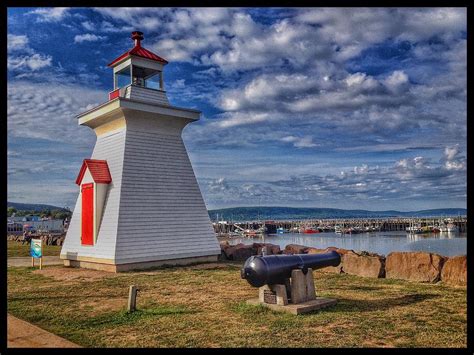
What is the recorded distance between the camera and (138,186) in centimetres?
1722

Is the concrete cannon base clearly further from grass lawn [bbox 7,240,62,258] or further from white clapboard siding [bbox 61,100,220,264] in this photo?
grass lawn [bbox 7,240,62,258]

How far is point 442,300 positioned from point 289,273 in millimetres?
3650

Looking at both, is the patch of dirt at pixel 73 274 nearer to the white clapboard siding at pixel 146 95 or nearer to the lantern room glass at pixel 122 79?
→ the white clapboard siding at pixel 146 95

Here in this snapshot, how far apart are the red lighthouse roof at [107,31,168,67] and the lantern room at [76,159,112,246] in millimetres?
4428

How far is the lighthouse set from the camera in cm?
1662

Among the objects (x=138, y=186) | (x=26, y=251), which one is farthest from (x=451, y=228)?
(x=138, y=186)

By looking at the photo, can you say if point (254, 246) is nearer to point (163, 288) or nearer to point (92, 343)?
point (163, 288)

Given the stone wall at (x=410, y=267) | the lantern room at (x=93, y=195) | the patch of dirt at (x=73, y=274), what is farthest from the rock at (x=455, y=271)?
the lantern room at (x=93, y=195)

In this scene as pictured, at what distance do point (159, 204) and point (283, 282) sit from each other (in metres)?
9.25

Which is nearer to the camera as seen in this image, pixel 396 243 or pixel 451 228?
pixel 396 243

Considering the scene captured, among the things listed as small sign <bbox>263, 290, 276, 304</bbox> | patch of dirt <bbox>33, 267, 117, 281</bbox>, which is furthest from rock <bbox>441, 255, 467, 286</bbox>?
patch of dirt <bbox>33, 267, 117, 281</bbox>

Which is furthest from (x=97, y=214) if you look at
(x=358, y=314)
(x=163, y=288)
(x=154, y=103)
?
(x=358, y=314)

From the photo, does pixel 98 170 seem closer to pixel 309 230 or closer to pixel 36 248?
pixel 36 248

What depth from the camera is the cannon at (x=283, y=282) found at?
8.80 m
